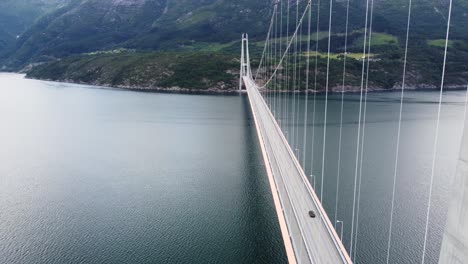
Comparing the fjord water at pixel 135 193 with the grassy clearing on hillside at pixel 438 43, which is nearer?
the fjord water at pixel 135 193

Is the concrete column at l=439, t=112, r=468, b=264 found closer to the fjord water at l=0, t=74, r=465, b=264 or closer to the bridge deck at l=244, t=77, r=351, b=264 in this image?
the bridge deck at l=244, t=77, r=351, b=264

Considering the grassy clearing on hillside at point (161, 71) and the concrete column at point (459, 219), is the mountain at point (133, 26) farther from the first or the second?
the concrete column at point (459, 219)

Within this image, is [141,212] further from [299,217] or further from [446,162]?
[446,162]

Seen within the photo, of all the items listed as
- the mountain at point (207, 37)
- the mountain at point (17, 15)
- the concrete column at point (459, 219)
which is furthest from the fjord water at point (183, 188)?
the mountain at point (17, 15)

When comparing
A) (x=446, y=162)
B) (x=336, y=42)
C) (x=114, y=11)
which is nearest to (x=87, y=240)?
(x=446, y=162)

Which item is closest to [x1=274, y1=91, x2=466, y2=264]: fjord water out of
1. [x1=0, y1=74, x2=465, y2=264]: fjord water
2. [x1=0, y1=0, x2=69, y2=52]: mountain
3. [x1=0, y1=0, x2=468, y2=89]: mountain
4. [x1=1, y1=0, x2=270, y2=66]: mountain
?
[x1=0, y1=74, x2=465, y2=264]: fjord water
